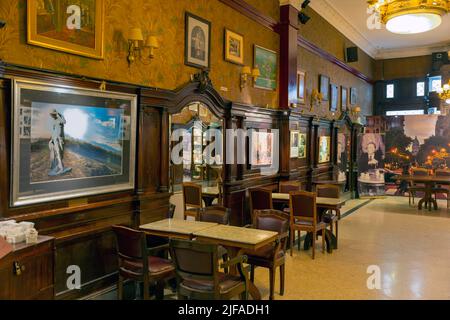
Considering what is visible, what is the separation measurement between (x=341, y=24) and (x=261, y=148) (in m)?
5.75

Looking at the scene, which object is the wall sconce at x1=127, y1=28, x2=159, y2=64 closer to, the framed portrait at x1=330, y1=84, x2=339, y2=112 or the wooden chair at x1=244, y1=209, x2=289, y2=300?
the wooden chair at x1=244, y1=209, x2=289, y2=300

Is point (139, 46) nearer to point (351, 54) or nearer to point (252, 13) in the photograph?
point (252, 13)

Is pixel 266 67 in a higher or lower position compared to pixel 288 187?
higher

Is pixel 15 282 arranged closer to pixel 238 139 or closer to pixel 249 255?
pixel 249 255

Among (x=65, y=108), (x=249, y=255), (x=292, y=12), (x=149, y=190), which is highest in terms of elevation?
(x=292, y=12)

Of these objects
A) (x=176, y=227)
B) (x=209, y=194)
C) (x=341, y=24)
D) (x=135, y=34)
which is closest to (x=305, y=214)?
(x=209, y=194)

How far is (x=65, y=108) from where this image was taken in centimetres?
368

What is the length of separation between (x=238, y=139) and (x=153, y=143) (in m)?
2.23

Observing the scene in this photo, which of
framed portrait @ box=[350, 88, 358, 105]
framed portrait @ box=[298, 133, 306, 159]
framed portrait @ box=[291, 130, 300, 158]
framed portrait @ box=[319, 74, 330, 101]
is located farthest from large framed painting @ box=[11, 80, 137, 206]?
framed portrait @ box=[350, 88, 358, 105]

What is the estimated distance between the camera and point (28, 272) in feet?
9.09

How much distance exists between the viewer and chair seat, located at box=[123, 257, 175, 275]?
3.72 m

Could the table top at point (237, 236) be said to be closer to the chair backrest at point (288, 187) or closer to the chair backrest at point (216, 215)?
the chair backrest at point (216, 215)

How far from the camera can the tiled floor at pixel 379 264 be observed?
4.50 metres

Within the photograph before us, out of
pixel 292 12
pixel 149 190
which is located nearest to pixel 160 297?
pixel 149 190
